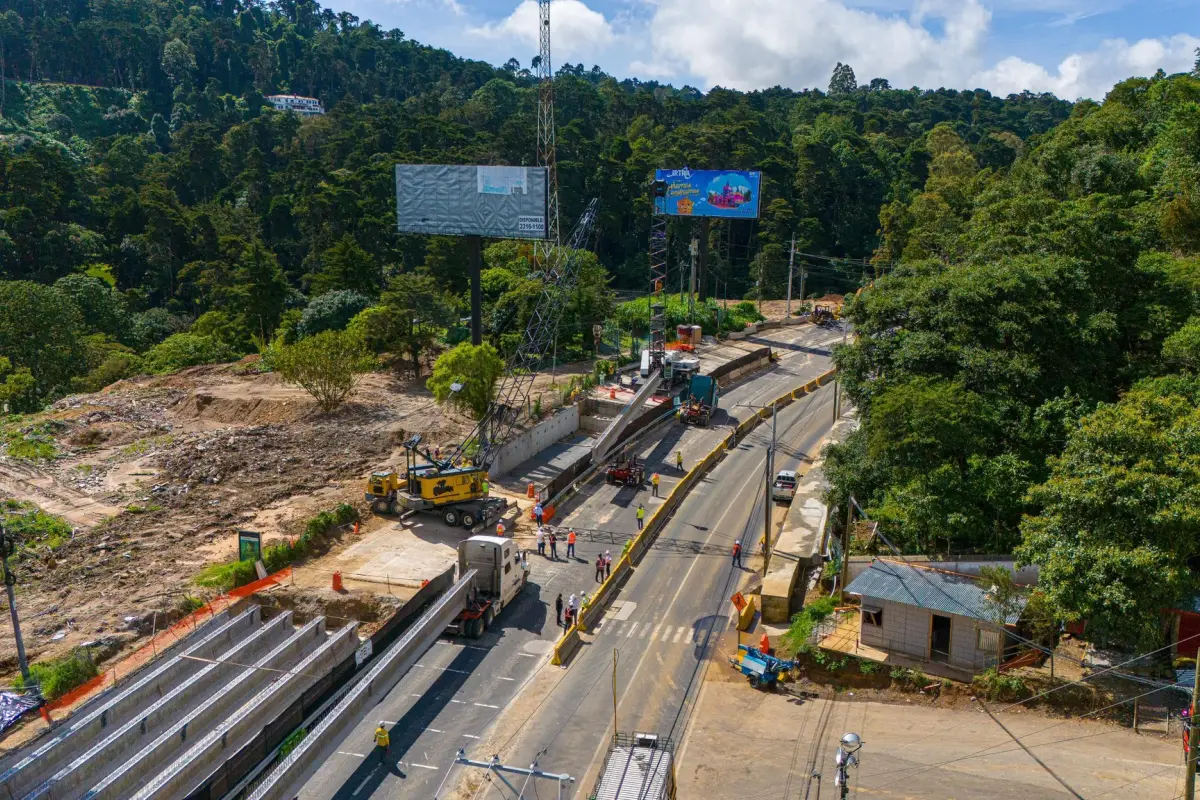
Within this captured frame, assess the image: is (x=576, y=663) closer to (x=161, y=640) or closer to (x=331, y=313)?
(x=161, y=640)

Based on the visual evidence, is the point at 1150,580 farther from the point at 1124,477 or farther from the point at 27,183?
the point at 27,183

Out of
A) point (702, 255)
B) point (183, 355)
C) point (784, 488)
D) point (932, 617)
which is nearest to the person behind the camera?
point (932, 617)

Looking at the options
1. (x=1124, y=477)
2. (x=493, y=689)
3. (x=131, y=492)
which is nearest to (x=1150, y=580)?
(x=1124, y=477)

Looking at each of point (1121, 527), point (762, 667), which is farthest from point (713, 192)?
point (1121, 527)

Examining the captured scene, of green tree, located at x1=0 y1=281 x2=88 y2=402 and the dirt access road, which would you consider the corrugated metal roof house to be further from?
green tree, located at x1=0 y1=281 x2=88 y2=402

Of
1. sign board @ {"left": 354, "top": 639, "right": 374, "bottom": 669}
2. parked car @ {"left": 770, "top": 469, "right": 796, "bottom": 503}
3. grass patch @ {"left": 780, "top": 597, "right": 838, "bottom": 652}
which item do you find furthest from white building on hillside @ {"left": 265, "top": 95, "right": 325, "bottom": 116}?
grass patch @ {"left": 780, "top": 597, "right": 838, "bottom": 652}
